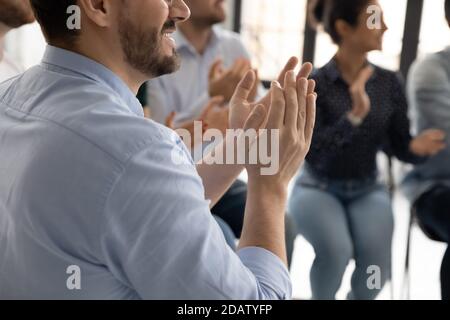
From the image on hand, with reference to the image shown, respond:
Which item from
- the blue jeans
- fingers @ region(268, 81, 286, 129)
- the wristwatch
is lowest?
the blue jeans

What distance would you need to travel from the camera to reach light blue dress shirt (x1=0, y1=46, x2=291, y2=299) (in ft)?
2.10

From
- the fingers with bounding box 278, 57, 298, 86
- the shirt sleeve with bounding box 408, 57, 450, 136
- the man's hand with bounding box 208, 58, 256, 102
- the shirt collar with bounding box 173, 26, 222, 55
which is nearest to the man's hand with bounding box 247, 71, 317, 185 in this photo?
the fingers with bounding box 278, 57, 298, 86

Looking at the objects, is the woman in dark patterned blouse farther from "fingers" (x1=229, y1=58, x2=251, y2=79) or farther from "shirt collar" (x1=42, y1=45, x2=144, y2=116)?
"shirt collar" (x1=42, y1=45, x2=144, y2=116)

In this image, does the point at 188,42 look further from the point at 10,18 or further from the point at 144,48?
the point at 144,48

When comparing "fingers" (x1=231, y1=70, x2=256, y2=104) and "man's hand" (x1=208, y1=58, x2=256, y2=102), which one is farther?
"man's hand" (x1=208, y1=58, x2=256, y2=102)

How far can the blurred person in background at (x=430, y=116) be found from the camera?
1699 mm

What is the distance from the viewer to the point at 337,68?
1.81 meters

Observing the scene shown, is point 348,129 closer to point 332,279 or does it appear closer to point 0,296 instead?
point 332,279

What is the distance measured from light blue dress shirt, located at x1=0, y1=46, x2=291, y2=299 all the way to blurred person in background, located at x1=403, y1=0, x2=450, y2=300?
1.10 meters

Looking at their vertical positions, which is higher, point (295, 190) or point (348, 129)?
point (348, 129)

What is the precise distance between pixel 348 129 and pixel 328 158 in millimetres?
105

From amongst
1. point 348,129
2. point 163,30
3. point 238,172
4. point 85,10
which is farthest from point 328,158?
point 85,10

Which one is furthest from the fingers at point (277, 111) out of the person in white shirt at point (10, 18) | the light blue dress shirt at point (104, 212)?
the person in white shirt at point (10, 18)
